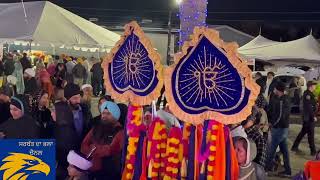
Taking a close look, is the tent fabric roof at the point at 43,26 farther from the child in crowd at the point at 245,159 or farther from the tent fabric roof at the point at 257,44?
the tent fabric roof at the point at 257,44

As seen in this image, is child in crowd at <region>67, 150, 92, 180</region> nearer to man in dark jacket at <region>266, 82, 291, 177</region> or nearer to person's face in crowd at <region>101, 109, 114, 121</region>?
person's face in crowd at <region>101, 109, 114, 121</region>

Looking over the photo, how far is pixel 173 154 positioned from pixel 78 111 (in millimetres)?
1935

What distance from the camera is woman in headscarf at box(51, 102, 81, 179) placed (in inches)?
236

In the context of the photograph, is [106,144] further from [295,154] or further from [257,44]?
[257,44]

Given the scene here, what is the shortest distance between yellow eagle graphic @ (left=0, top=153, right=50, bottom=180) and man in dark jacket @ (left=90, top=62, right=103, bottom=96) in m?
16.8

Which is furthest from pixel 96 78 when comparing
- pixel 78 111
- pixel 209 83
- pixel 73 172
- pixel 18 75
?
pixel 209 83

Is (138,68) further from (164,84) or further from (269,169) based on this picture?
(269,169)

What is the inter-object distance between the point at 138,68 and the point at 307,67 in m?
24.6

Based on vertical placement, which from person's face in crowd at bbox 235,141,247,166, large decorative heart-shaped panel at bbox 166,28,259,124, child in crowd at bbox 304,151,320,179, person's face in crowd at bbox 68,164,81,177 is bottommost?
person's face in crowd at bbox 68,164,81,177

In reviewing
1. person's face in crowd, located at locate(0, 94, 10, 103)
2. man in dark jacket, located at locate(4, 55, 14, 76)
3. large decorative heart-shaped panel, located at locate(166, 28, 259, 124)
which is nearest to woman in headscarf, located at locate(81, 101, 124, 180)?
large decorative heart-shaped panel, located at locate(166, 28, 259, 124)

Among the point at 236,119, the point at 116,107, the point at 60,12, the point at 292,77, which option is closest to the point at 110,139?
the point at 116,107

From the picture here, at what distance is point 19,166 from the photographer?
4.80m

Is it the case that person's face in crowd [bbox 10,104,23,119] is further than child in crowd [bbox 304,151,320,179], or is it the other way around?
person's face in crowd [bbox 10,104,23,119]

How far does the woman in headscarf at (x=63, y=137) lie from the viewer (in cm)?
599
